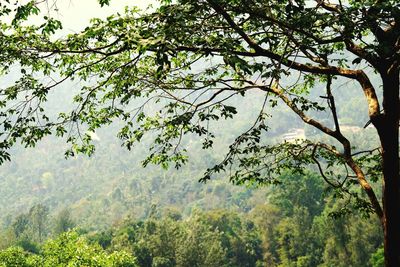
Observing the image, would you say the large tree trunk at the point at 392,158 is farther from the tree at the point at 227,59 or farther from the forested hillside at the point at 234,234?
the forested hillside at the point at 234,234

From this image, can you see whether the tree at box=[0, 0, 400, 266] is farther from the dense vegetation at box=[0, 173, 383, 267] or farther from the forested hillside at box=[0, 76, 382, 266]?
the dense vegetation at box=[0, 173, 383, 267]

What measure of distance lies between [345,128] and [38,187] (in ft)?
462

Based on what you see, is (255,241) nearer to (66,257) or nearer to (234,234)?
(234,234)

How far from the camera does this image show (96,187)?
171750 millimetres

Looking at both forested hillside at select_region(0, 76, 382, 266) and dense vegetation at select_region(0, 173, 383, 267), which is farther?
forested hillside at select_region(0, 76, 382, 266)

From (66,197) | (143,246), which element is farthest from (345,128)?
(143,246)

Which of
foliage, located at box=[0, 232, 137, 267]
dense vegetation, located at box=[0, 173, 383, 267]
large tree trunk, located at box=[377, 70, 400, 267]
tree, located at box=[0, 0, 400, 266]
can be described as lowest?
large tree trunk, located at box=[377, 70, 400, 267]

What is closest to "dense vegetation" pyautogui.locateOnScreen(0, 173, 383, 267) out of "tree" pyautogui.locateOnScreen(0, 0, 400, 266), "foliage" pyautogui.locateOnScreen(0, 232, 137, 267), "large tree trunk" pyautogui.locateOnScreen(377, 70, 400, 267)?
"foliage" pyautogui.locateOnScreen(0, 232, 137, 267)

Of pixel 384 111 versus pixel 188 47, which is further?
pixel 384 111

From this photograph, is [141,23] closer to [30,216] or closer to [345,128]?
[30,216]

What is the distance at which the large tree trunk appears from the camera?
19.1ft

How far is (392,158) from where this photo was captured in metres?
5.84

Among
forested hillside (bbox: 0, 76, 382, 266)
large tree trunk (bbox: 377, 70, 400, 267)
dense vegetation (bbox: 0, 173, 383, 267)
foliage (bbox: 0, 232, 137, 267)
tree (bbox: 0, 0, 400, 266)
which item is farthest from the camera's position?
forested hillside (bbox: 0, 76, 382, 266)

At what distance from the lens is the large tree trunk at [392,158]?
5.84 m
